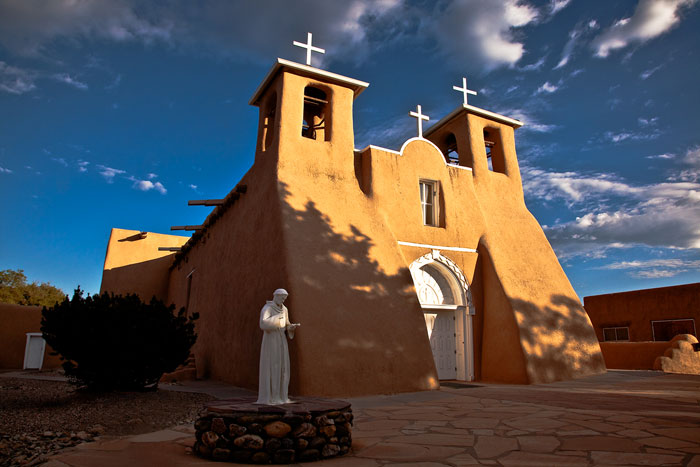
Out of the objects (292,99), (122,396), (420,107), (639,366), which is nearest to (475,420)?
(122,396)

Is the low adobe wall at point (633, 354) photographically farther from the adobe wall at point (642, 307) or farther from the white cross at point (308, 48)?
the white cross at point (308, 48)

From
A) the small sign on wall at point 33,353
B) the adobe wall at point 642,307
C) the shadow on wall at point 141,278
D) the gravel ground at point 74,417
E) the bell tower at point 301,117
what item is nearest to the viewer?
the gravel ground at point 74,417

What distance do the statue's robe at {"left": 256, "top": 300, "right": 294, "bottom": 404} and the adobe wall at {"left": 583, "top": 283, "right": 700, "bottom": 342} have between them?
60.5ft

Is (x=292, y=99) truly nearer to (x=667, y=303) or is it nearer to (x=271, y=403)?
(x=271, y=403)

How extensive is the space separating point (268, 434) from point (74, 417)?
3855 mm

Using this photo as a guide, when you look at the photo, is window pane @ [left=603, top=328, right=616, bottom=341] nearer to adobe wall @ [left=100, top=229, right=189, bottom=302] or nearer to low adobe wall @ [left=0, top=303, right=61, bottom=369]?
adobe wall @ [left=100, top=229, right=189, bottom=302]

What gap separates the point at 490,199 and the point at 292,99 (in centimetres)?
673

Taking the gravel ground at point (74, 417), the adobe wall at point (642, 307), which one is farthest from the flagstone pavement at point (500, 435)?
the adobe wall at point (642, 307)

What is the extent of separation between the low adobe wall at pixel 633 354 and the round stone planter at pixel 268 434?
1451 cm

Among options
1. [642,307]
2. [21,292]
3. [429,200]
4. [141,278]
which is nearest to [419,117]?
[429,200]

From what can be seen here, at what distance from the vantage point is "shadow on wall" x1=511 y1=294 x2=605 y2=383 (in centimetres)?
1112

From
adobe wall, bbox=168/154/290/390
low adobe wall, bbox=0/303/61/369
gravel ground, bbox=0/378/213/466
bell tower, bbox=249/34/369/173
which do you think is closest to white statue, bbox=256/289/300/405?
gravel ground, bbox=0/378/213/466

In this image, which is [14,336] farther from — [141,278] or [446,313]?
[446,313]

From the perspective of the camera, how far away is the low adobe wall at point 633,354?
14.8 metres
